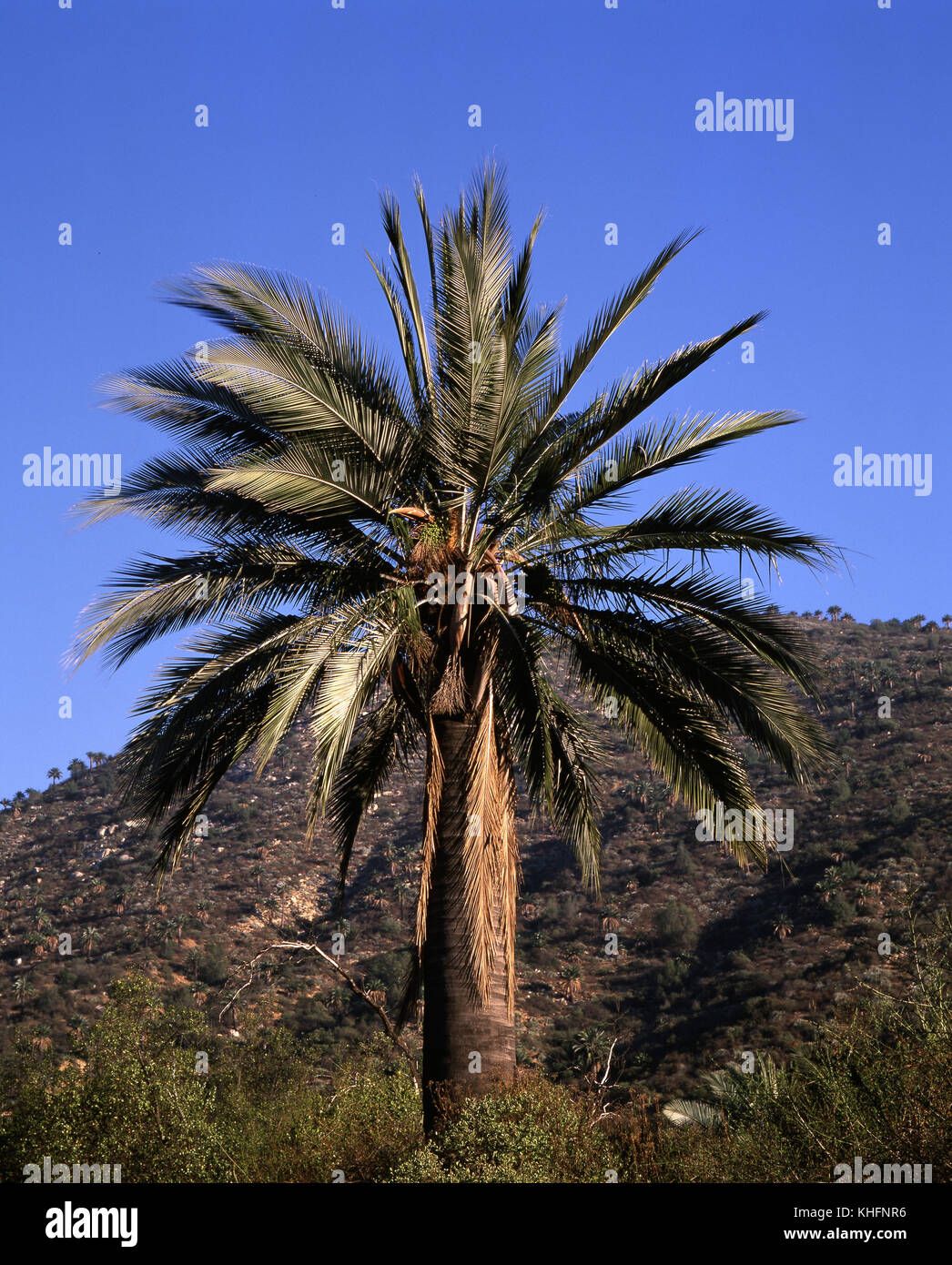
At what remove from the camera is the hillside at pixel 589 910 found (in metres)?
29.9

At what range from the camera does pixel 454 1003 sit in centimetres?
966

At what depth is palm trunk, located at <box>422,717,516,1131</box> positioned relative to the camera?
376 inches

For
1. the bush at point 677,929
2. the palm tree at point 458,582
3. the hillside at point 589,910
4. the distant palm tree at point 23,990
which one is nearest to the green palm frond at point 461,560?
the palm tree at point 458,582

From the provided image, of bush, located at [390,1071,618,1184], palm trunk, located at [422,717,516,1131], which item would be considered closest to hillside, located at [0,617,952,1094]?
palm trunk, located at [422,717,516,1131]

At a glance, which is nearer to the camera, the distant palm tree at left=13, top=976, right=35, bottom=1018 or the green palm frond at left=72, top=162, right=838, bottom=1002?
the green palm frond at left=72, top=162, right=838, bottom=1002

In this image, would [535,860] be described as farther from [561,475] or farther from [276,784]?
[561,475]

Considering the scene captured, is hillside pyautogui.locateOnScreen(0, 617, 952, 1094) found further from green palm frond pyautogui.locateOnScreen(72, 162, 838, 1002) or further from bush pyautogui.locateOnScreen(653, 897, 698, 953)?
green palm frond pyautogui.locateOnScreen(72, 162, 838, 1002)

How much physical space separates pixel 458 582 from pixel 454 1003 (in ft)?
11.5

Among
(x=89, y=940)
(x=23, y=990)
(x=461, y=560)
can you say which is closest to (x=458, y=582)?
(x=461, y=560)

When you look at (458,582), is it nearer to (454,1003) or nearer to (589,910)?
(454,1003)

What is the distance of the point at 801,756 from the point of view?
33.6ft

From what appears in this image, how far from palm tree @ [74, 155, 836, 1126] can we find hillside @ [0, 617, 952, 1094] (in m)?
14.9

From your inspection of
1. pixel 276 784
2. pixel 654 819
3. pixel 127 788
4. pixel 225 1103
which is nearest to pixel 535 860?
pixel 654 819
